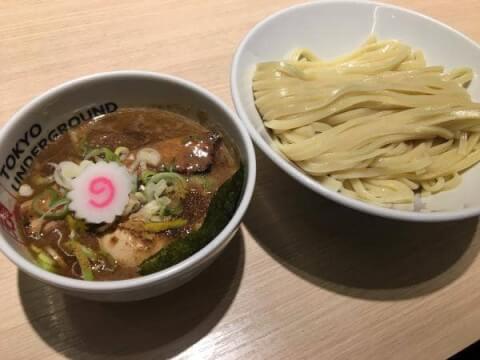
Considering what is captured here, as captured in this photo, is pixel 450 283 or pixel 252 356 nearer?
pixel 252 356

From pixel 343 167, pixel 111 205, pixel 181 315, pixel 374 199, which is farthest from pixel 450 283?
pixel 111 205

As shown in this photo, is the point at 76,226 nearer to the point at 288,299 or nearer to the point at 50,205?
the point at 50,205

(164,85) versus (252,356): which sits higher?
(164,85)

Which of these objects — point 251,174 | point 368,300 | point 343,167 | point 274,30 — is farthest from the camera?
point 274,30

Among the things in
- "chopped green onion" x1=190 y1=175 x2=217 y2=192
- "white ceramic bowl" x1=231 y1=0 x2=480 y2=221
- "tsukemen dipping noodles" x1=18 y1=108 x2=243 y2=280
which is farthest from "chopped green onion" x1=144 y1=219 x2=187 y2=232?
"white ceramic bowl" x1=231 y1=0 x2=480 y2=221

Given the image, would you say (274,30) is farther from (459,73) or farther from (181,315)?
(181,315)

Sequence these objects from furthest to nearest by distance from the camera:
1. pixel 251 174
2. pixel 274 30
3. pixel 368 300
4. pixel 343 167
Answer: pixel 274 30
pixel 343 167
pixel 368 300
pixel 251 174

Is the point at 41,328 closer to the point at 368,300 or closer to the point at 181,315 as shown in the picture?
the point at 181,315

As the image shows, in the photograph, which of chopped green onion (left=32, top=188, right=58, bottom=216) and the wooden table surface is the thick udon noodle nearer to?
the wooden table surface

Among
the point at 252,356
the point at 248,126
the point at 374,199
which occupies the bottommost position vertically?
the point at 252,356
